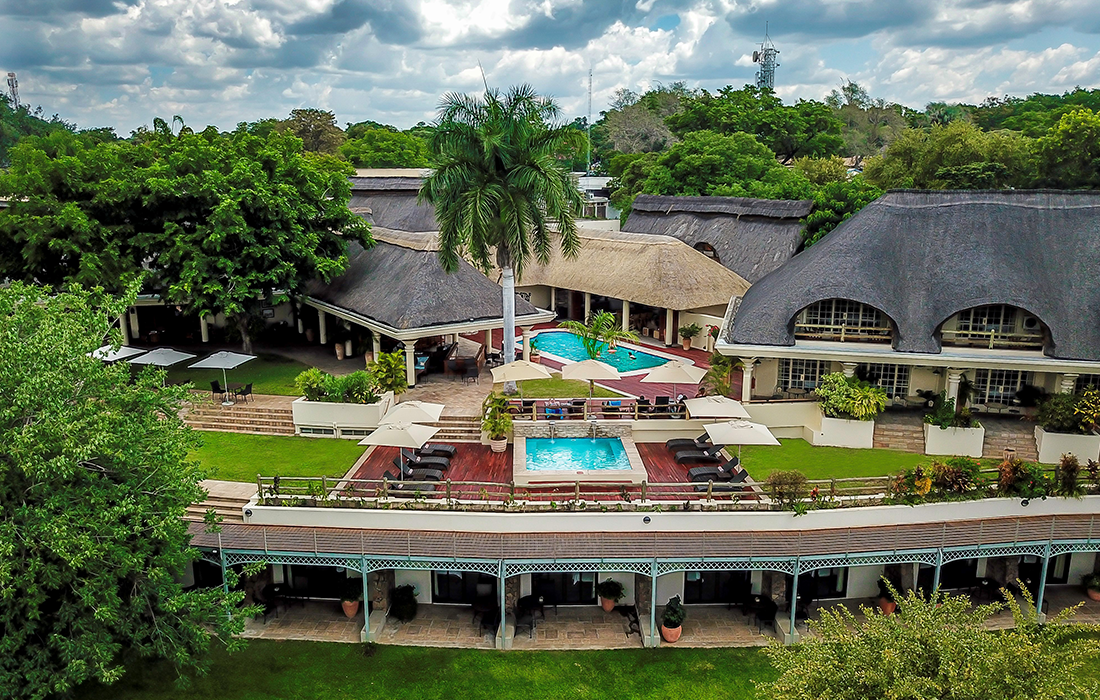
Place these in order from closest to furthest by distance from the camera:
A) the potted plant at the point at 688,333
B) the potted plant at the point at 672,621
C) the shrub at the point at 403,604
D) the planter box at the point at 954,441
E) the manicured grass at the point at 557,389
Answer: the potted plant at the point at 672,621, the shrub at the point at 403,604, the planter box at the point at 954,441, the manicured grass at the point at 557,389, the potted plant at the point at 688,333

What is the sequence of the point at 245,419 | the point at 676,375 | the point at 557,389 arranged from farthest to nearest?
the point at 557,389, the point at 245,419, the point at 676,375

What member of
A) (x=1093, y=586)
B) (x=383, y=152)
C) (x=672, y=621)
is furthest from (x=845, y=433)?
(x=383, y=152)

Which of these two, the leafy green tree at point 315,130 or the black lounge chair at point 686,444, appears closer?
the black lounge chair at point 686,444

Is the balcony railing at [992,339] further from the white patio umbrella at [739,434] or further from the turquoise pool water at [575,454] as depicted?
the turquoise pool water at [575,454]

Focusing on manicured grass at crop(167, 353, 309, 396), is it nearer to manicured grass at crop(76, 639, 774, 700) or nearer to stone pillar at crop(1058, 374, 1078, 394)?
manicured grass at crop(76, 639, 774, 700)

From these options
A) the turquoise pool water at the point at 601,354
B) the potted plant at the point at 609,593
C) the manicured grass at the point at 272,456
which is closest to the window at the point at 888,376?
the turquoise pool water at the point at 601,354

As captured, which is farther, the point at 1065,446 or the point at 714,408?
the point at 714,408

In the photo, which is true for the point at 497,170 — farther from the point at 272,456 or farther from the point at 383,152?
the point at 383,152
